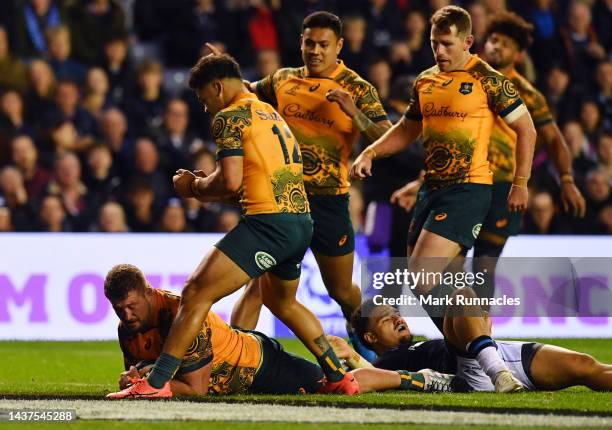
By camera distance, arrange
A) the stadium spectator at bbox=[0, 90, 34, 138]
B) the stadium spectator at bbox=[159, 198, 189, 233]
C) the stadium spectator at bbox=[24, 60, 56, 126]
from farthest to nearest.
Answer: the stadium spectator at bbox=[24, 60, 56, 126] < the stadium spectator at bbox=[0, 90, 34, 138] < the stadium spectator at bbox=[159, 198, 189, 233]

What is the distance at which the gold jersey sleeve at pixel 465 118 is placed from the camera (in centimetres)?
893

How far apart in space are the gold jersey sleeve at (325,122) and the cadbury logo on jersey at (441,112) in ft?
1.73

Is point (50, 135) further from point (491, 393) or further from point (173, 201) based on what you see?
point (491, 393)

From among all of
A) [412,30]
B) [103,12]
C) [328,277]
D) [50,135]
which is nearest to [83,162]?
[50,135]

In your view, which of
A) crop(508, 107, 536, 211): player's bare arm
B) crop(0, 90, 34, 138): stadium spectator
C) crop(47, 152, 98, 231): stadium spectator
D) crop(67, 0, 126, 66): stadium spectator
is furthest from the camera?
crop(67, 0, 126, 66): stadium spectator

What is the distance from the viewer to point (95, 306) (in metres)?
13.0

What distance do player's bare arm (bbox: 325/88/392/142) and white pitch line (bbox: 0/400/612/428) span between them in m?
2.60

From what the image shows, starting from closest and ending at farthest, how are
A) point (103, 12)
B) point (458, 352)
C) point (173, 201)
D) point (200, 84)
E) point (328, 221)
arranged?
point (200, 84) → point (458, 352) → point (328, 221) → point (173, 201) → point (103, 12)

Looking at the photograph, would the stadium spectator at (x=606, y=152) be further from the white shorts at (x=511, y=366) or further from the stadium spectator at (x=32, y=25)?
the white shorts at (x=511, y=366)

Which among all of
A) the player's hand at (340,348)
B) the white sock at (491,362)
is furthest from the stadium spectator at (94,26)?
the white sock at (491,362)

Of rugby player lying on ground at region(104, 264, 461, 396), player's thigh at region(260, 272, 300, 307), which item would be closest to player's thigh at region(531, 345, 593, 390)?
rugby player lying on ground at region(104, 264, 461, 396)

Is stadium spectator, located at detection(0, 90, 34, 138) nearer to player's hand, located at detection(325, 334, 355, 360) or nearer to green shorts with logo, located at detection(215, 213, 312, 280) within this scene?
player's hand, located at detection(325, 334, 355, 360)

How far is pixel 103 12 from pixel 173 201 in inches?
138

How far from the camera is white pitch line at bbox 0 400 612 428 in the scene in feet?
22.1
